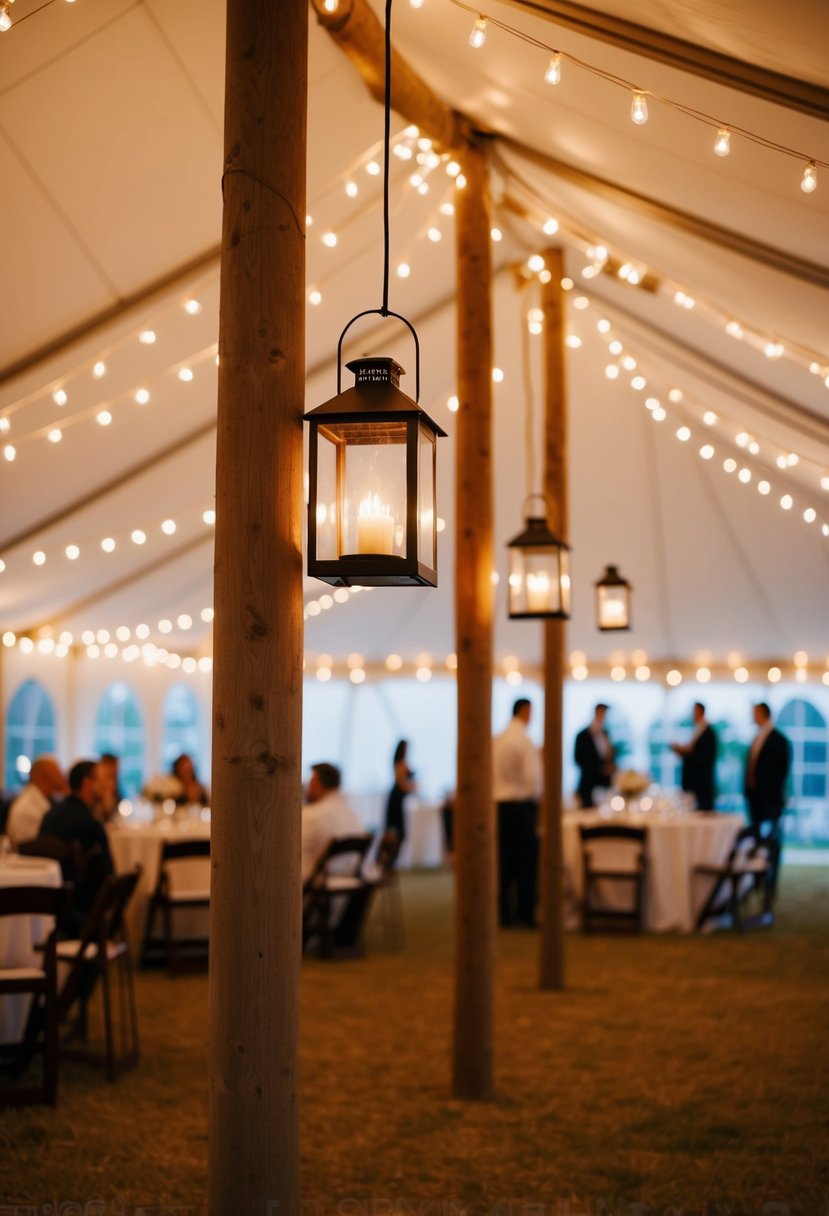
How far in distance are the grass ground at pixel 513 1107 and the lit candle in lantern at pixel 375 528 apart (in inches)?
80.2

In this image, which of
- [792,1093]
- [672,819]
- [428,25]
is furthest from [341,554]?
[672,819]

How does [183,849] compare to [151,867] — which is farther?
[151,867]

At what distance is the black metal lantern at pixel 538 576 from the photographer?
591 cm

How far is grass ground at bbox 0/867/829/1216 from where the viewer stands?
12.4 ft

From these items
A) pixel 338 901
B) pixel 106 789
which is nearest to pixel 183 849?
pixel 338 901

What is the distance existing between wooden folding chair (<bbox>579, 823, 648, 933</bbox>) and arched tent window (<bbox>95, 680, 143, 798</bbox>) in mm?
5637

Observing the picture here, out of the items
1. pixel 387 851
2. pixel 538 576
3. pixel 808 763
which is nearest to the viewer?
pixel 538 576

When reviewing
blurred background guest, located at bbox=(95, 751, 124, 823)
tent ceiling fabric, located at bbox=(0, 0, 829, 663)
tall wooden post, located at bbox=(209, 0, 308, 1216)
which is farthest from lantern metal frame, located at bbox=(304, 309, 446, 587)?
blurred background guest, located at bbox=(95, 751, 124, 823)

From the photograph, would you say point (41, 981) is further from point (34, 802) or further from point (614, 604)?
point (614, 604)

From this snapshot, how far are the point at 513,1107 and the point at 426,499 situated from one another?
2.85m

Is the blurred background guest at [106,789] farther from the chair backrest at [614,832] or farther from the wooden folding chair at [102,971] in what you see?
the chair backrest at [614,832]

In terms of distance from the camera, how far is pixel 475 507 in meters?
5.05

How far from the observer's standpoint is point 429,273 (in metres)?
7.36

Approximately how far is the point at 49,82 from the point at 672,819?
6547 mm
